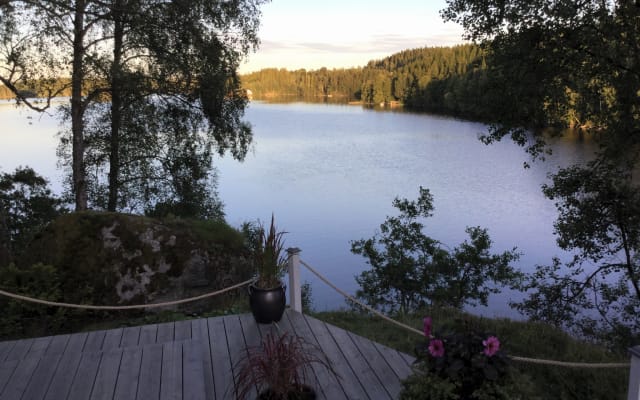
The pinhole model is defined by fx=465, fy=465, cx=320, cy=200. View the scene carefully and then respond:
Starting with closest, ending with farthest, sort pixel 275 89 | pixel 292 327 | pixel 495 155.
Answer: pixel 292 327 → pixel 495 155 → pixel 275 89

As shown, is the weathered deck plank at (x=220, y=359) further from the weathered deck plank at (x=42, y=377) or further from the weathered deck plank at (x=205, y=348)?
the weathered deck plank at (x=42, y=377)

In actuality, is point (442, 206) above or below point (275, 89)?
below

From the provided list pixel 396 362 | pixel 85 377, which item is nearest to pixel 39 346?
pixel 85 377

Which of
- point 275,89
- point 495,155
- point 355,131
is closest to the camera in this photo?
point 495,155

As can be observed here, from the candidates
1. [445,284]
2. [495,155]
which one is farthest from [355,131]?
[445,284]

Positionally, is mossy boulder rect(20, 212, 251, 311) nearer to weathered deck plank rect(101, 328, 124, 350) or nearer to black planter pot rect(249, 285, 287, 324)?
weathered deck plank rect(101, 328, 124, 350)

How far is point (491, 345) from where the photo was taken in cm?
284

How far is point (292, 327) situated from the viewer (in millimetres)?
5145

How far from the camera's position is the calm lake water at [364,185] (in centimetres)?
1823

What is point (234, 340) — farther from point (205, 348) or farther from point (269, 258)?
point (269, 258)

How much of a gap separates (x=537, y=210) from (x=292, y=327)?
1964cm

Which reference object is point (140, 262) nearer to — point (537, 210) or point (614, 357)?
point (614, 357)

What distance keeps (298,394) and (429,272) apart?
8.44m

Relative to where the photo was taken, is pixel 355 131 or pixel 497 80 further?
pixel 355 131
